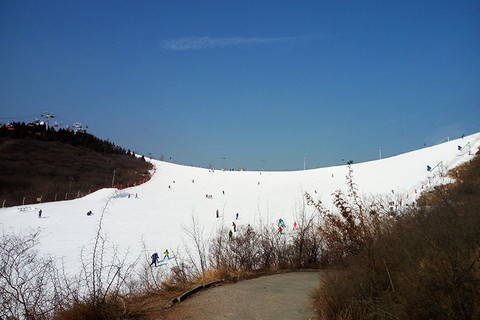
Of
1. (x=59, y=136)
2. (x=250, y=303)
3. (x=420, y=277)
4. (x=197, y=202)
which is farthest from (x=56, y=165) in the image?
(x=420, y=277)

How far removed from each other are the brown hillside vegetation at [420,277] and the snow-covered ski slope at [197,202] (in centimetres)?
797


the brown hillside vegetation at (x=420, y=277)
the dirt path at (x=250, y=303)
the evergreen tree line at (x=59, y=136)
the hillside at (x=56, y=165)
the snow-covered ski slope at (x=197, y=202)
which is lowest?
the dirt path at (x=250, y=303)

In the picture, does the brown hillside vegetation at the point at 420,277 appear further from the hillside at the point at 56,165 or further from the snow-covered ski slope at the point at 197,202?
the hillside at the point at 56,165

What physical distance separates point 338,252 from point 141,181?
66326 mm

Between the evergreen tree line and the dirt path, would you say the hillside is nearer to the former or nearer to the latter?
the evergreen tree line

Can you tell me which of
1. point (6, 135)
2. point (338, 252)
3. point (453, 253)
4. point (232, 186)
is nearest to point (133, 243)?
point (338, 252)

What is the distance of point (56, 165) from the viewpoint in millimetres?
74812

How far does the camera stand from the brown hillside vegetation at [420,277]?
3367 millimetres

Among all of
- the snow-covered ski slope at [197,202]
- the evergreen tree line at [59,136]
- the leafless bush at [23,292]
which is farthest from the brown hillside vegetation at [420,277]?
the evergreen tree line at [59,136]

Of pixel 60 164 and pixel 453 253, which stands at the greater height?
pixel 60 164

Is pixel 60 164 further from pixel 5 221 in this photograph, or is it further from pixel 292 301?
pixel 292 301

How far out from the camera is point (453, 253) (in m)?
3.59

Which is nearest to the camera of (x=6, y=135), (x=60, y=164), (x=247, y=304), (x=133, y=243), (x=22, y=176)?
(x=247, y=304)

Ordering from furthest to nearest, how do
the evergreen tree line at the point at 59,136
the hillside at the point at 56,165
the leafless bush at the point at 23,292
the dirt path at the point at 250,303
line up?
the evergreen tree line at the point at 59,136, the hillside at the point at 56,165, the dirt path at the point at 250,303, the leafless bush at the point at 23,292
